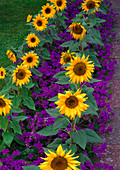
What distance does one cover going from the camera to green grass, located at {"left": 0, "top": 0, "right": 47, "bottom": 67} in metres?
6.54

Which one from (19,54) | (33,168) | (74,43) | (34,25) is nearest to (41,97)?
(19,54)

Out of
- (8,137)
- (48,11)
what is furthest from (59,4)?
(8,137)

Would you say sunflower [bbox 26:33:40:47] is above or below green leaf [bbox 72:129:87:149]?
above

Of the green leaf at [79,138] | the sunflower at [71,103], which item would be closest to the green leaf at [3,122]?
the green leaf at [79,138]

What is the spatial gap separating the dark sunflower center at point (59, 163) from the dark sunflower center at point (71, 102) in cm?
62

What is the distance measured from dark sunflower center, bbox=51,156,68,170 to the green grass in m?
3.86

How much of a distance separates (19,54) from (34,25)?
0.84 m

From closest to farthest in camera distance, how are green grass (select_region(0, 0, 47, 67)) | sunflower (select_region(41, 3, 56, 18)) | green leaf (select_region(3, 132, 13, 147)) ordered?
green leaf (select_region(3, 132, 13, 147))
sunflower (select_region(41, 3, 56, 18))
green grass (select_region(0, 0, 47, 67))

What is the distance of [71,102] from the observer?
2582 millimetres

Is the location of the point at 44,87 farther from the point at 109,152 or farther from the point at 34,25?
the point at 109,152

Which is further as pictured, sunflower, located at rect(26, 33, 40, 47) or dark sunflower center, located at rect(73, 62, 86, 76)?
sunflower, located at rect(26, 33, 40, 47)

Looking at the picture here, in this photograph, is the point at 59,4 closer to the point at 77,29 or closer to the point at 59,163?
the point at 77,29

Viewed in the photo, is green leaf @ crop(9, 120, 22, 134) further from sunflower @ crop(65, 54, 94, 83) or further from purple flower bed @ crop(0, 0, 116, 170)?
sunflower @ crop(65, 54, 94, 83)

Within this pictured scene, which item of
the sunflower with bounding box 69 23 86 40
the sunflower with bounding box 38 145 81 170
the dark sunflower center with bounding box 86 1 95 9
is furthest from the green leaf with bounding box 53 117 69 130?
the dark sunflower center with bounding box 86 1 95 9
